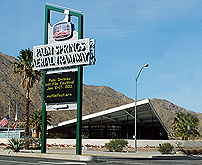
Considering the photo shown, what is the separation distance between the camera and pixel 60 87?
2805 cm

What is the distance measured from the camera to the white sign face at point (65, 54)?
2691 cm

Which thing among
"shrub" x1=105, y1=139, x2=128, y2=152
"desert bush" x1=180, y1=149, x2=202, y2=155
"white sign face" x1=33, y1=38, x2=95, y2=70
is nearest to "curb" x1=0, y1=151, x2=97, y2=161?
"white sign face" x1=33, y1=38, x2=95, y2=70

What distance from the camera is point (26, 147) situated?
45438 millimetres

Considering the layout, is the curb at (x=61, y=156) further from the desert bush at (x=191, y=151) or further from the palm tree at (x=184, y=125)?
the palm tree at (x=184, y=125)

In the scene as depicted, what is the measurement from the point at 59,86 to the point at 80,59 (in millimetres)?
2966

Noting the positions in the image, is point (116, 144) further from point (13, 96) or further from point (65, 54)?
point (13, 96)

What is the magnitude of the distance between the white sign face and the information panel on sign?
0.90 meters

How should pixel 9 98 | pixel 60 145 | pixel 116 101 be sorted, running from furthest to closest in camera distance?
pixel 116 101, pixel 9 98, pixel 60 145

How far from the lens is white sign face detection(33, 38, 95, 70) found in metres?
26.9

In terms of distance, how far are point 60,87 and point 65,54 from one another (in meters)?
2.76

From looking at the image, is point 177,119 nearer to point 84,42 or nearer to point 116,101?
point 84,42

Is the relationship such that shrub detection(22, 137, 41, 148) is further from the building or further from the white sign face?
the white sign face

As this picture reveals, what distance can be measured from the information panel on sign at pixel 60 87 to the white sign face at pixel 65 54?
2.94ft

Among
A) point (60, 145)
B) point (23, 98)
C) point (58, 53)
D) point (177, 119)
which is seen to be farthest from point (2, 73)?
point (58, 53)
